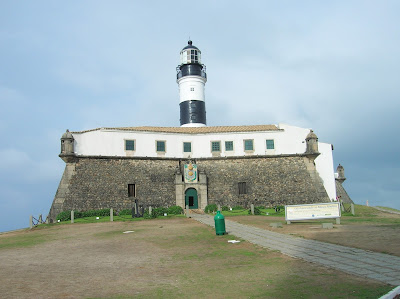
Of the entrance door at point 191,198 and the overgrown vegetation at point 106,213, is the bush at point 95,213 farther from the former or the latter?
the entrance door at point 191,198

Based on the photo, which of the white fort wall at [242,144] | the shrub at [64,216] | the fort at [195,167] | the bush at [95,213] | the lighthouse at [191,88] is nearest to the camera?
the shrub at [64,216]

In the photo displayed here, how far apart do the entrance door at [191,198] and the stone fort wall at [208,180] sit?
135 centimetres

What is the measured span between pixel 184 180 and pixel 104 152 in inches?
316

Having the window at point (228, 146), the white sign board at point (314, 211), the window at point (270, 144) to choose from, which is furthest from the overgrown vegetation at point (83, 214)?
the window at point (270, 144)

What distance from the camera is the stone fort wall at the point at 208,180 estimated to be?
109 feet

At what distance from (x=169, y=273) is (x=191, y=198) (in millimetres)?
25916

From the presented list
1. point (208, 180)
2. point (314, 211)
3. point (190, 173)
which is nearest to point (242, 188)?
point (208, 180)

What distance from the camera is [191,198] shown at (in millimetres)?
35625

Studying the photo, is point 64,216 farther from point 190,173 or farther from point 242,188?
point 242,188

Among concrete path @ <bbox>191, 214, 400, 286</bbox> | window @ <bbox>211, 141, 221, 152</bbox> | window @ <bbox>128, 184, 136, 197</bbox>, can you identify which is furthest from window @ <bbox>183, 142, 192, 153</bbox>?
concrete path @ <bbox>191, 214, 400, 286</bbox>

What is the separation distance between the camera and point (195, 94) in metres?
47.1

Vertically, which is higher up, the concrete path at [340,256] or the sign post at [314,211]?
the sign post at [314,211]

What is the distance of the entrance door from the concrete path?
1984cm

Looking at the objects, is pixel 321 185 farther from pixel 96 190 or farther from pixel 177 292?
pixel 177 292
